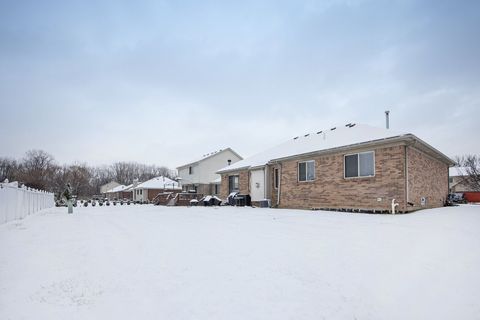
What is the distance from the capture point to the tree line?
5032cm

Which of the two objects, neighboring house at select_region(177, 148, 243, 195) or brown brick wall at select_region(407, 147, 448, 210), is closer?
brown brick wall at select_region(407, 147, 448, 210)

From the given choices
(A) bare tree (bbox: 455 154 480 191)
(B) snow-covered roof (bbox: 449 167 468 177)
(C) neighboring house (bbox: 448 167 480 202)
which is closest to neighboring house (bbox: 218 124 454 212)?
(A) bare tree (bbox: 455 154 480 191)

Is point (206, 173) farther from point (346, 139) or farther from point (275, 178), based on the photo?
point (346, 139)

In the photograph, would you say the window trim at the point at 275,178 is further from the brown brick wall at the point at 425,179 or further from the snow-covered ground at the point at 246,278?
the snow-covered ground at the point at 246,278

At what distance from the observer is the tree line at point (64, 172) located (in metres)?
50.3

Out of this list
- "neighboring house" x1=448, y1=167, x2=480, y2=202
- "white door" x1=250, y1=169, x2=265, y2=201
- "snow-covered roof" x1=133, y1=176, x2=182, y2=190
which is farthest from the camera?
"neighboring house" x1=448, y1=167, x2=480, y2=202

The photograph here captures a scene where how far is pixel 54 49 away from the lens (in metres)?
12.9

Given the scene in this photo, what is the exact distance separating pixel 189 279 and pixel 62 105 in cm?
1654

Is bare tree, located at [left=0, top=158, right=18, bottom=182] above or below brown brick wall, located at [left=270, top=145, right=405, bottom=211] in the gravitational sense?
above

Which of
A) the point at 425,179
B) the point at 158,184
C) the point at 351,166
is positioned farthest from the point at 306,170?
the point at 158,184

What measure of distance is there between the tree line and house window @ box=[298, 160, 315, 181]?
31.3 m

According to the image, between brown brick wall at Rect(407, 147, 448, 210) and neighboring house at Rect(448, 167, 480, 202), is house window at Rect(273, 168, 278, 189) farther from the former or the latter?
neighboring house at Rect(448, 167, 480, 202)

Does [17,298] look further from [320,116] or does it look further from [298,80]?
[320,116]

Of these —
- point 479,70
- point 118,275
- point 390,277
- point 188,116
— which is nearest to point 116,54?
point 188,116
